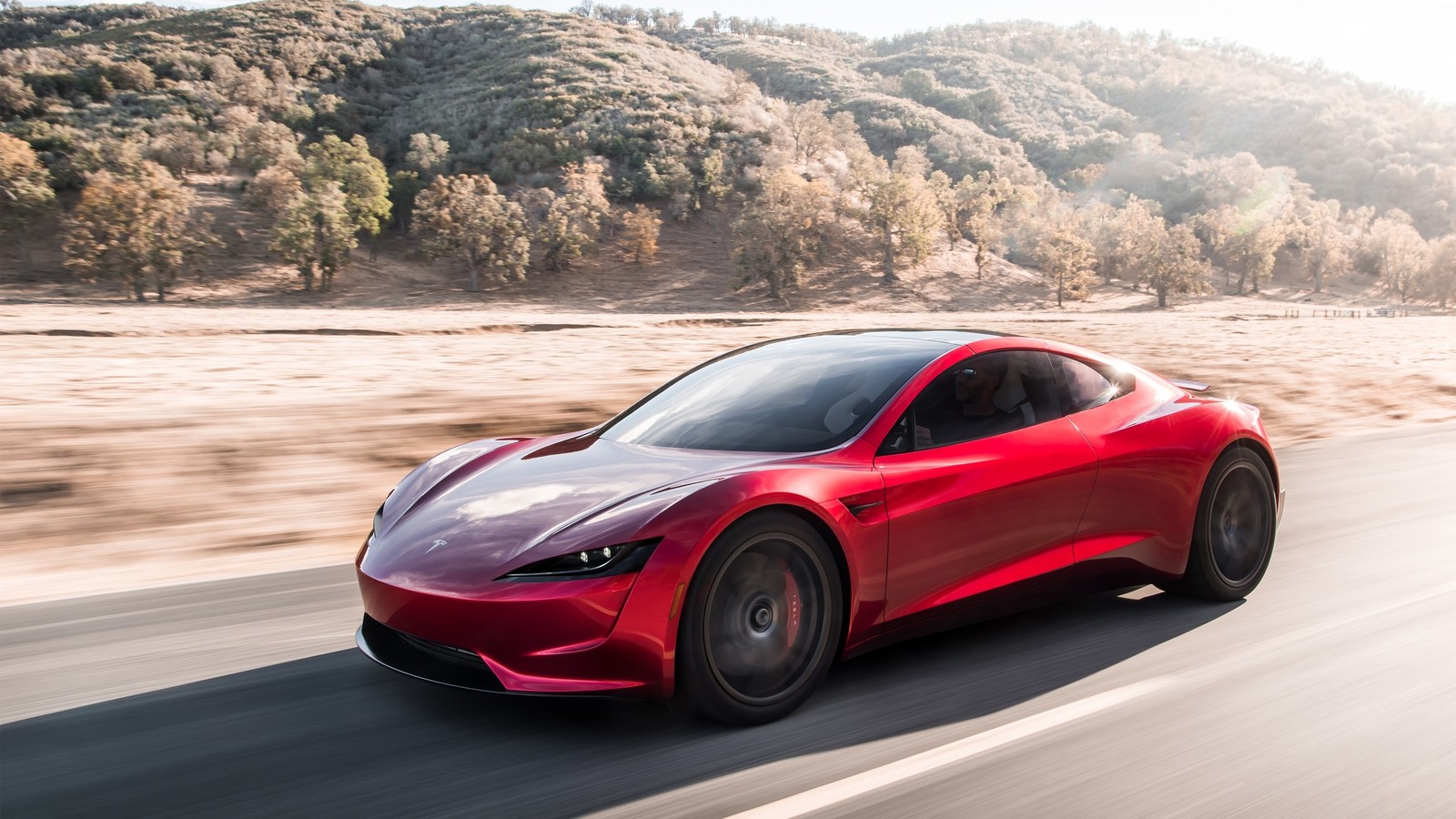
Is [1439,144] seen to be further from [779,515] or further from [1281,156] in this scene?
[779,515]

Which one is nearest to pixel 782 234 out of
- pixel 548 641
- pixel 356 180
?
pixel 356 180

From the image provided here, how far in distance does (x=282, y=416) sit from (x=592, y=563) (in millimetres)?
6561

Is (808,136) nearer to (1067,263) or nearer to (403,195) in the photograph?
(1067,263)

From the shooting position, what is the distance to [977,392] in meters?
4.29

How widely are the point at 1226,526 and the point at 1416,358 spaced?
61.3 feet

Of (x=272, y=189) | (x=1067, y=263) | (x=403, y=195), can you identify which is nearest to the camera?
(x=272, y=189)

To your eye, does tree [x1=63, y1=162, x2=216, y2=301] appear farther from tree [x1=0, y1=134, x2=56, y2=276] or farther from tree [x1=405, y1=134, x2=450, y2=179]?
tree [x1=405, y1=134, x2=450, y2=179]

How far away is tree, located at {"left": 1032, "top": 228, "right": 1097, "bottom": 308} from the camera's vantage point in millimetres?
66188

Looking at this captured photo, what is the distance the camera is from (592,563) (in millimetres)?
3271

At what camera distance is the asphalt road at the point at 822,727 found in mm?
3102

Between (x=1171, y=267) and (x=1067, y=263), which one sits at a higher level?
(x=1067, y=263)

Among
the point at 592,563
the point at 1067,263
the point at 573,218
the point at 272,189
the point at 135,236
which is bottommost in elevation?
the point at 592,563

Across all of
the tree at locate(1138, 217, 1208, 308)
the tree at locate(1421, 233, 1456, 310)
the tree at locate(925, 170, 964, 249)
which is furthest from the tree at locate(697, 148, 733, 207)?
the tree at locate(1421, 233, 1456, 310)

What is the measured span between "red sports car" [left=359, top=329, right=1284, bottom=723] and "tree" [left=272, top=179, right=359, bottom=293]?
5486 centimetres
